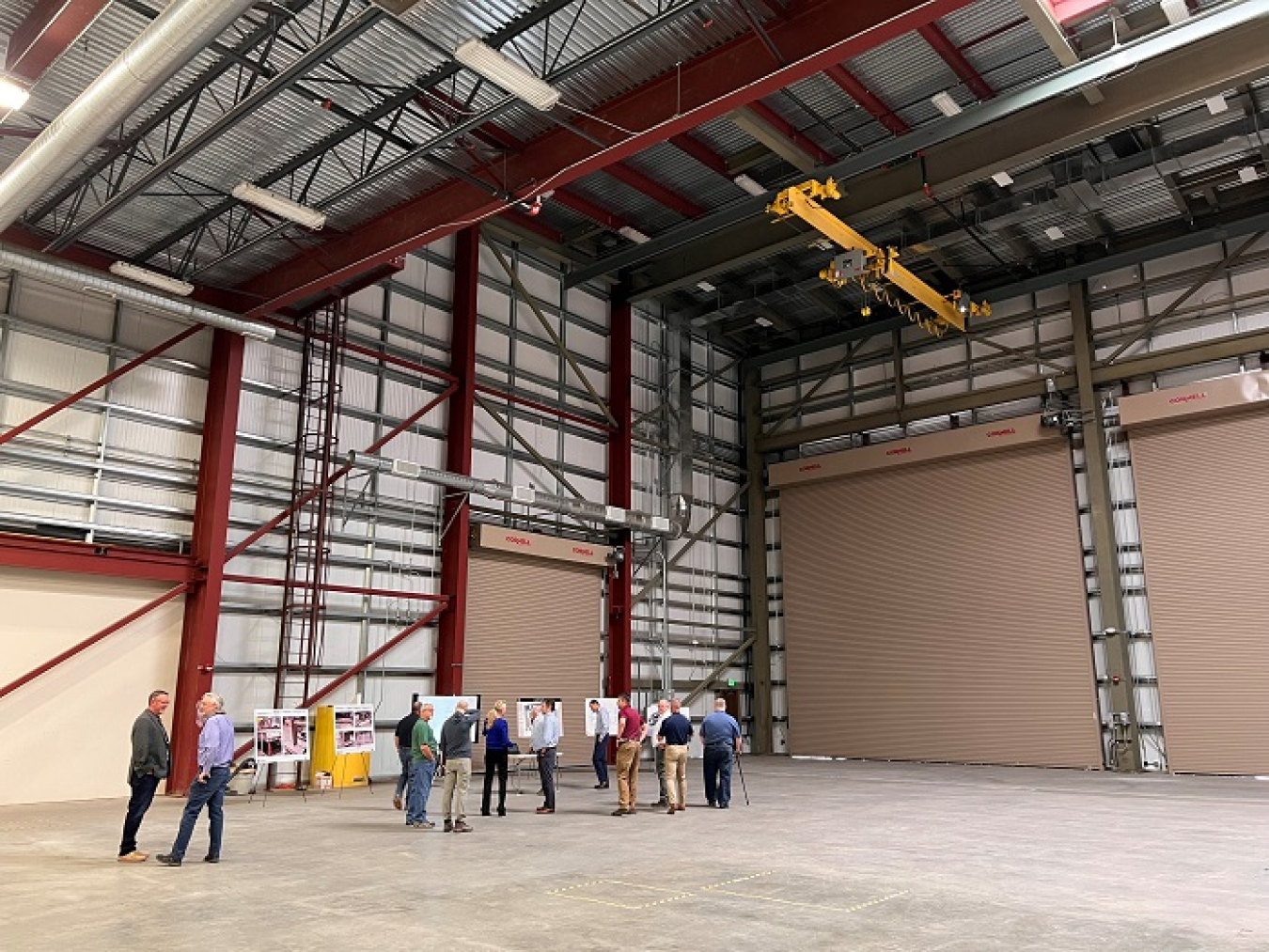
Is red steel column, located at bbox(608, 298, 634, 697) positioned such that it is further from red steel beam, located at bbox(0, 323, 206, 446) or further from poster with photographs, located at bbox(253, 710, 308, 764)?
red steel beam, located at bbox(0, 323, 206, 446)

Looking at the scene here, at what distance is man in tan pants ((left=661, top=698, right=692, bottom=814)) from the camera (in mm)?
15484

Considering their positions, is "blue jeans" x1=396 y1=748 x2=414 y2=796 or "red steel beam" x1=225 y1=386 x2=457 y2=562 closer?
"blue jeans" x1=396 y1=748 x2=414 y2=796

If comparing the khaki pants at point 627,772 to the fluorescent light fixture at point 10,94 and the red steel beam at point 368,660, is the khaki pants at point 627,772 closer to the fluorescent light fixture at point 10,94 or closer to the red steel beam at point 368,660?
the red steel beam at point 368,660

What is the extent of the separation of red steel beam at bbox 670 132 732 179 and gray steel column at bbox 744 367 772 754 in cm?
1152

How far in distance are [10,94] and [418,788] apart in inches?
404

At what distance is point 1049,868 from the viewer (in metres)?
10.1

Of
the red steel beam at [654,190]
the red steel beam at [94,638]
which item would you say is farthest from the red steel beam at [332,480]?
the red steel beam at [654,190]

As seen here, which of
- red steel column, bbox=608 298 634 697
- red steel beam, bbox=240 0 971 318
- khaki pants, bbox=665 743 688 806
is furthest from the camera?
red steel column, bbox=608 298 634 697

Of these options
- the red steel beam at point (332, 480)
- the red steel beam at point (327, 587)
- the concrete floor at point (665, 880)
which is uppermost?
the red steel beam at point (332, 480)

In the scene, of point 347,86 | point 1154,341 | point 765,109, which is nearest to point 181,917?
point 347,86

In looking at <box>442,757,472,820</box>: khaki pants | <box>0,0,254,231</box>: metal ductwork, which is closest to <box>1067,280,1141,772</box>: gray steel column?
<box>442,757,472,820</box>: khaki pants

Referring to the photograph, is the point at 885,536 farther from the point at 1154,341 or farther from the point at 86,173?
the point at 86,173

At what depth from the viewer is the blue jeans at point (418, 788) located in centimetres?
1374

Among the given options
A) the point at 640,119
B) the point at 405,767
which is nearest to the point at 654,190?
the point at 640,119
